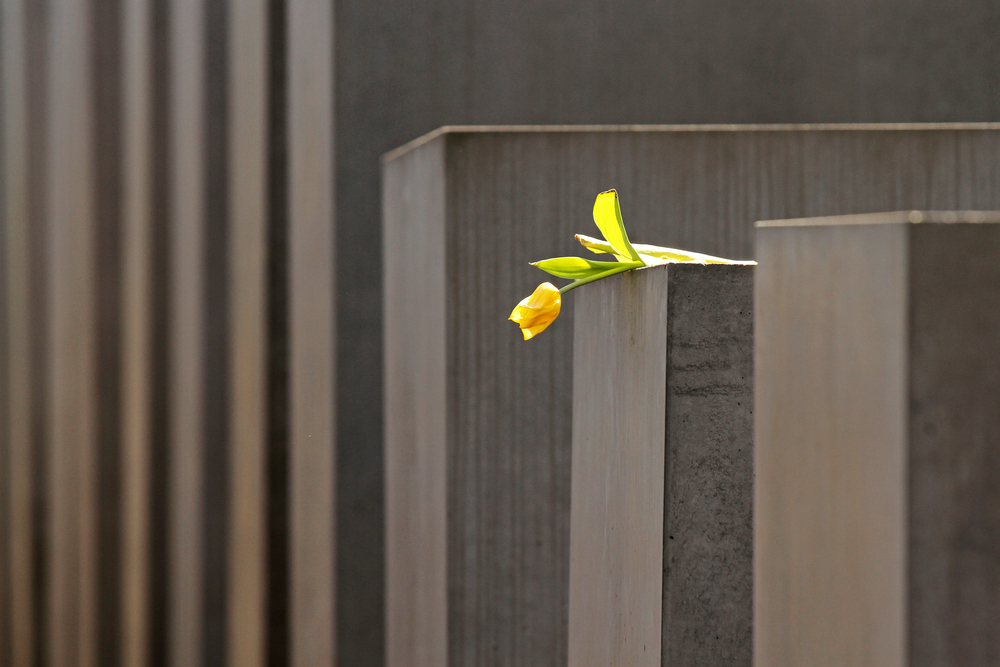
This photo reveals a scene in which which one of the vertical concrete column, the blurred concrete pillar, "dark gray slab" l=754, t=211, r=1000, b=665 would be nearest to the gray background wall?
the blurred concrete pillar

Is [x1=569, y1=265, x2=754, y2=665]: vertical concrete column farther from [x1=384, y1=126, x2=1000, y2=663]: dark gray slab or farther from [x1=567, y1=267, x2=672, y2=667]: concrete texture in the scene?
[x1=384, y1=126, x2=1000, y2=663]: dark gray slab

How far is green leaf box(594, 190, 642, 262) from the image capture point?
0.37 meters

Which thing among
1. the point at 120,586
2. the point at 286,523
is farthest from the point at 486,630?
the point at 120,586

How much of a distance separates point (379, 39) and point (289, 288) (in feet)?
1.29

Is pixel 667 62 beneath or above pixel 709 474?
above

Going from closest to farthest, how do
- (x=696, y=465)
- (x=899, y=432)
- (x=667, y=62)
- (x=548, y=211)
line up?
(x=899, y=432) → (x=696, y=465) → (x=548, y=211) → (x=667, y=62)

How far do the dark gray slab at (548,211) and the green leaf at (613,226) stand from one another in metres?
0.28

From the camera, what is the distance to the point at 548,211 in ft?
2.16

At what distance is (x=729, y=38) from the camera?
1189 mm

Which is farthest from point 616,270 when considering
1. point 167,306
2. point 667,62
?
point 167,306

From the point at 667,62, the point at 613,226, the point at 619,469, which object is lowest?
the point at 619,469

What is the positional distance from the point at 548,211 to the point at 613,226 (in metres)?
0.29

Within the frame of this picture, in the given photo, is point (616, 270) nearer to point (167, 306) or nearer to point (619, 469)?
point (619, 469)

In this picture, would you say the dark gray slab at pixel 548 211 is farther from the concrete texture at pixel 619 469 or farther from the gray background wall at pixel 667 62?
the gray background wall at pixel 667 62
